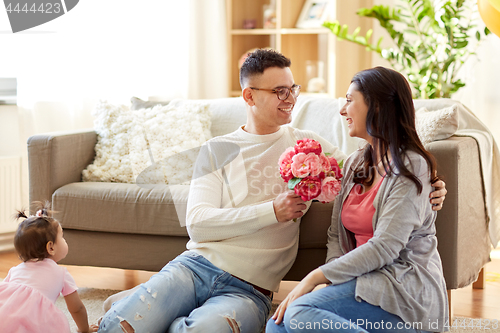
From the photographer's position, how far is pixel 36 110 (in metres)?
3.09

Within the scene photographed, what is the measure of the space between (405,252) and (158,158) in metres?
1.40

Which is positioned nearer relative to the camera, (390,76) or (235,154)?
(390,76)

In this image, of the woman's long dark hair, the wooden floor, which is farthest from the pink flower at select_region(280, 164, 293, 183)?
the wooden floor

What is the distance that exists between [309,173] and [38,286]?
96 cm

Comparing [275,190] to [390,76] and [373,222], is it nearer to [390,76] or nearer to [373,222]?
[373,222]

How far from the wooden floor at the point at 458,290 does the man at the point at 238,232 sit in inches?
29.5

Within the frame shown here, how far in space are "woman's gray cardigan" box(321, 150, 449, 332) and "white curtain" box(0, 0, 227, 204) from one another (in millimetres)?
2341

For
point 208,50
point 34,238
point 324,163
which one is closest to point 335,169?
point 324,163

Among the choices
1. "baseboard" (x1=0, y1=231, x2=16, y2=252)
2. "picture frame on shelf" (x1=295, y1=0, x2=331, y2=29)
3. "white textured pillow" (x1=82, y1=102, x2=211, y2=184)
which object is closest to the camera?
"white textured pillow" (x1=82, y1=102, x2=211, y2=184)

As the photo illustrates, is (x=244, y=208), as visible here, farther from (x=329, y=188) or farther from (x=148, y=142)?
(x=148, y=142)

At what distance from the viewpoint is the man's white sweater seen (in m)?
1.66

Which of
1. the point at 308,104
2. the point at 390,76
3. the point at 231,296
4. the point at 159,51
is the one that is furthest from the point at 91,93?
the point at 390,76

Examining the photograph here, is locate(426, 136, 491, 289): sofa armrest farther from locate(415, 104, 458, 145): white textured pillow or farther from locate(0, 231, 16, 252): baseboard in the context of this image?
locate(0, 231, 16, 252): baseboard

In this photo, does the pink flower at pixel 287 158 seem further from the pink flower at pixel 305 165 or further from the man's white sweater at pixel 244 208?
the man's white sweater at pixel 244 208
